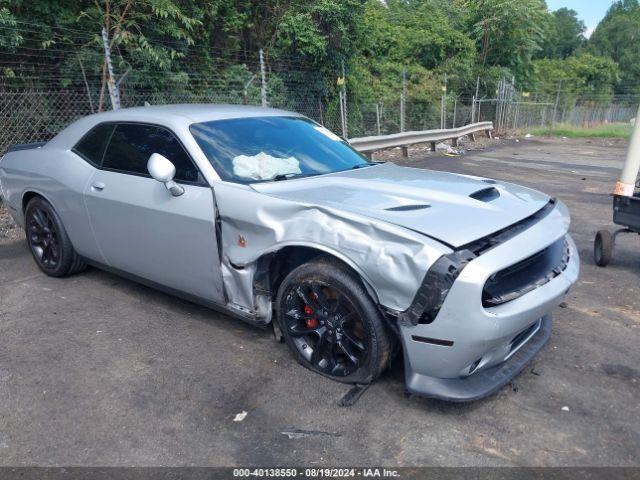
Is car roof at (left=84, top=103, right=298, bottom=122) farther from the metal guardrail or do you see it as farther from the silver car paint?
Answer: the metal guardrail

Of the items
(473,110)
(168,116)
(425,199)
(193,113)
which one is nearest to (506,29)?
(473,110)

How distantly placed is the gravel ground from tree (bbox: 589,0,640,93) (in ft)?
247

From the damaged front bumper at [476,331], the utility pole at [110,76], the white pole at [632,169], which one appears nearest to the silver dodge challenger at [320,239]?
the damaged front bumper at [476,331]

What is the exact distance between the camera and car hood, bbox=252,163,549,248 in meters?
2.79

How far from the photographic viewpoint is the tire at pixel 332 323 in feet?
9.33

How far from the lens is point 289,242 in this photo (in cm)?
305

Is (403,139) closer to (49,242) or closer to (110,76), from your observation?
(110,76)

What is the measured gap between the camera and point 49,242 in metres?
4.81

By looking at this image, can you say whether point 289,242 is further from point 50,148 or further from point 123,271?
point 50,148

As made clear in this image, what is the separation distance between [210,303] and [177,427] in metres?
1.01

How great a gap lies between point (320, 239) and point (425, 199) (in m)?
0.68

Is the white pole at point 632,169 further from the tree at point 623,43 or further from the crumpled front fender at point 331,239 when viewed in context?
the tree at point 623,43

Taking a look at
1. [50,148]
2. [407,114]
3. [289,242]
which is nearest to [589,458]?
[289,242]

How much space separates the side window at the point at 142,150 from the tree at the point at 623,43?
75.7 meters
